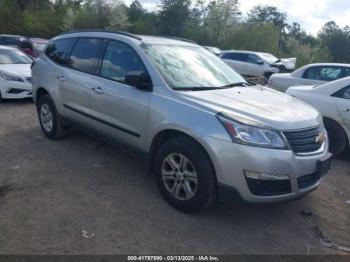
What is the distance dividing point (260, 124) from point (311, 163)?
69 cm

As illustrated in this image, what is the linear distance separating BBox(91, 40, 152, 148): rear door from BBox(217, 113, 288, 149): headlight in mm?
1124

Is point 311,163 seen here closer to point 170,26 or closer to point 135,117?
point 135,117

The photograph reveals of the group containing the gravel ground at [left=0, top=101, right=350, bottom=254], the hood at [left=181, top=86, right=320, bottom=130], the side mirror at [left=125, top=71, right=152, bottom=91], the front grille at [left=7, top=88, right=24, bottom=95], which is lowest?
the front grille at [left=7, top=88, right=24, bottom=95]

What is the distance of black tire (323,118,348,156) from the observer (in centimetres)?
601

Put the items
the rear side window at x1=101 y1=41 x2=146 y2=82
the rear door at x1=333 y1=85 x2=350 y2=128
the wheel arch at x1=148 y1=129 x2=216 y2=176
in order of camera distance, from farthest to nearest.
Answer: the rear door at x1=333 y1=85 x2=350 y2=128, the rear side window at x1=101 y1=41 x2=146 y2=82, the wheel arch at x1=148 y1=129 x2=216 y2=176

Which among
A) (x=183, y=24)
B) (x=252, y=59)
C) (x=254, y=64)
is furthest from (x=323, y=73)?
(x=183, y=24)

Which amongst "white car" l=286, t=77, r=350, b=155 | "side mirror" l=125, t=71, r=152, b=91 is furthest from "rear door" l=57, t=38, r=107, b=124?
"white car" l=286, t=77, r=350, b=155

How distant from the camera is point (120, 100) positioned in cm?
454

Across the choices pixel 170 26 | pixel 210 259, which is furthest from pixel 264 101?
pixel 170 26

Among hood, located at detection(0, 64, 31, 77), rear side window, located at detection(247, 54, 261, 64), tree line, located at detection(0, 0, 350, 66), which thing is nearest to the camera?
hood, located at detection(0, 64, 31, 77)

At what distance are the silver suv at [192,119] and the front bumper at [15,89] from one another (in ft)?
13.9

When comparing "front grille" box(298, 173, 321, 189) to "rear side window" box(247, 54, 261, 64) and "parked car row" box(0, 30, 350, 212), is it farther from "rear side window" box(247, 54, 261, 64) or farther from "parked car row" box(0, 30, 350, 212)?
"rear side window" box(247, 54, 261, 64)

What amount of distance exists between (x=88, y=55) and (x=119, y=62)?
0.77 m

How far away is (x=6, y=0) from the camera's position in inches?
1898
